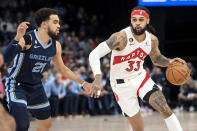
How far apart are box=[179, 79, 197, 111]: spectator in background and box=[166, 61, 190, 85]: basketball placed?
9.82m

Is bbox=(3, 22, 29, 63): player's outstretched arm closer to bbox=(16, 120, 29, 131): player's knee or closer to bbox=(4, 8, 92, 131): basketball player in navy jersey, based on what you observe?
bbox=(4, 8, 92, 131): basketball player in navy jersey

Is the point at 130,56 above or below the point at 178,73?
above

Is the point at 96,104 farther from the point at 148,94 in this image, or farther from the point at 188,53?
the point at 148,94

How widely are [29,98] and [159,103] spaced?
6.01ft

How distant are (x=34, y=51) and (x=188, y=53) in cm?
1390

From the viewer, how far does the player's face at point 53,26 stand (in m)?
6.13

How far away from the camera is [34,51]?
598 centimetres

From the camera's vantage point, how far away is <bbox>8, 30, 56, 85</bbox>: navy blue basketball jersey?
5967 mm

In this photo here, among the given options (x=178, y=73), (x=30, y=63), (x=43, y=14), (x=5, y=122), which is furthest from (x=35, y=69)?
(x=178, y=73)

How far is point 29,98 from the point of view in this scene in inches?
239

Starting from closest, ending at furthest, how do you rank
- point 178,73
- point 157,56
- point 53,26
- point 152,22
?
point 53,26, point 178,73, point 157,56, point 152,22

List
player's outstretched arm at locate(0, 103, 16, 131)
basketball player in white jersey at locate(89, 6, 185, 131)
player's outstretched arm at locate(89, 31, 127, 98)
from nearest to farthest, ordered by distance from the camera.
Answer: player's outstretched arm at locate(0, 103, 16, 131)
player's outstretched arm at locate(89, 31, 127, 98)
basketball player in white jersey at locate(89, 6, 185, 131)

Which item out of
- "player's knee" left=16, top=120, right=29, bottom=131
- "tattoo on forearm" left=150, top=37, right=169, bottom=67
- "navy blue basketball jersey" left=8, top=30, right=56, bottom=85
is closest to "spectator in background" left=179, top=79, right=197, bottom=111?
"tattoo on forearm" left=150, top=37, right=169, bottom=67

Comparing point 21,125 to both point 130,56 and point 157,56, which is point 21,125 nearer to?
point 130,56
